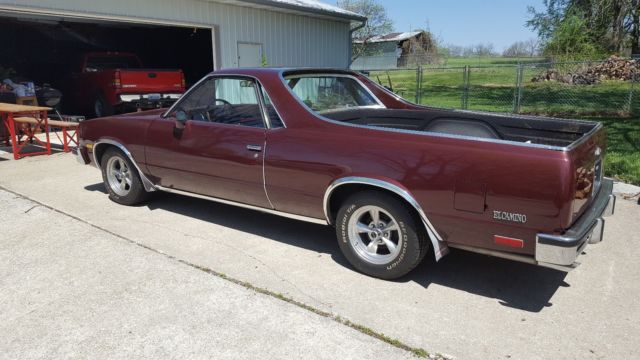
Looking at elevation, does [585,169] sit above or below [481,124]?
below

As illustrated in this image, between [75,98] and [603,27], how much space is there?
85.4 ft

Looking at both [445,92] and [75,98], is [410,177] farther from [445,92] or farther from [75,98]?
[445,92]

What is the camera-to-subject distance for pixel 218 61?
1216 cm

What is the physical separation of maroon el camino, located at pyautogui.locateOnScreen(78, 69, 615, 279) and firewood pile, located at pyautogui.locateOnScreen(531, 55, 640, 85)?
17.9 m

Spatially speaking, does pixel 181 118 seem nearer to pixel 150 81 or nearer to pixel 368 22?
pixel 150 81

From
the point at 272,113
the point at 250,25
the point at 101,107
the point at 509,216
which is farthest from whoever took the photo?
the point at 101,107

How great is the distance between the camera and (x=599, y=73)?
20.5 meters

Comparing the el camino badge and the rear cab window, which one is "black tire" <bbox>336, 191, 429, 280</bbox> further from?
the rear cab window

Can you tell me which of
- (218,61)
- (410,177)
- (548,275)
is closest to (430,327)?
(410,177)

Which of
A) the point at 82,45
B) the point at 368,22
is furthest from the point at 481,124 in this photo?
the point at 368,22

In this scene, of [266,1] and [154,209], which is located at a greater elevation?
[266,1]

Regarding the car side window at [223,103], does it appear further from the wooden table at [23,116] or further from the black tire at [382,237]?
the wooden table at [23,116]

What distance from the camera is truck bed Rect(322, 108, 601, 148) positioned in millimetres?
4141

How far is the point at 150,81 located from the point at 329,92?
959 centimetres
